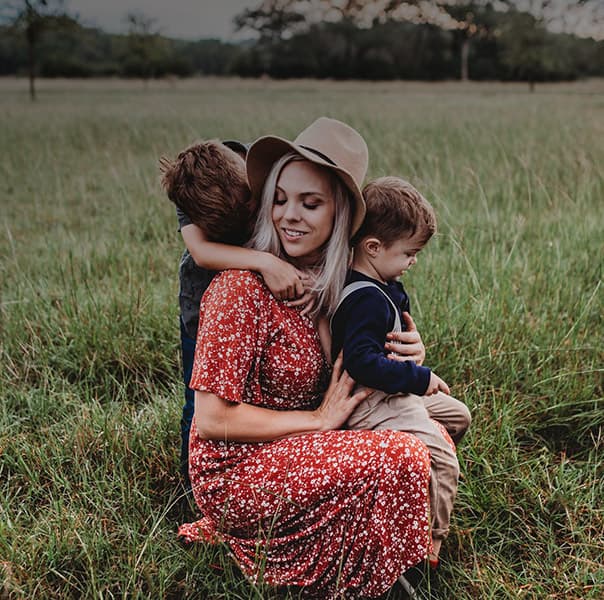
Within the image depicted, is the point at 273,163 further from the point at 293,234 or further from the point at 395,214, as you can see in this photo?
the point at 395,214

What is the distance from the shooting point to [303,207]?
1942mm

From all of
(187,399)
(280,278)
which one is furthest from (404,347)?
(187,399)

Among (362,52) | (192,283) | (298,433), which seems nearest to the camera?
(298,433)

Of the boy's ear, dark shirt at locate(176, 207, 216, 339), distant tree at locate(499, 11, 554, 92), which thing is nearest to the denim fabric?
dark shirt at locate(176, 207, 216, 339)

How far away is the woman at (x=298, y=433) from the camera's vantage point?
1860 millimetres

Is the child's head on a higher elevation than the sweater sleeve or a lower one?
higher

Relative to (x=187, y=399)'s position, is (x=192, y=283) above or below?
above

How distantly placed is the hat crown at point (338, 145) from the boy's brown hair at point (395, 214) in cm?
9

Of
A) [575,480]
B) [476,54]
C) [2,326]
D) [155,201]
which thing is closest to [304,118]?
[155,201]

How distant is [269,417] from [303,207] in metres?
0.64

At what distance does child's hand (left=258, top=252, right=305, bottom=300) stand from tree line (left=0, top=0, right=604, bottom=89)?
4376cm

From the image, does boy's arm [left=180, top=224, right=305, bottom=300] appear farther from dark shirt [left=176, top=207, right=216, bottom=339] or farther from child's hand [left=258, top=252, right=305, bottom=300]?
dark shirt [left=176, top=207, right=216, bottom=339]

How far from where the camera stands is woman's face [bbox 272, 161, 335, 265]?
1936mm

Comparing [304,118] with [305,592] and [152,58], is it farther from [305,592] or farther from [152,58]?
[152,58]
